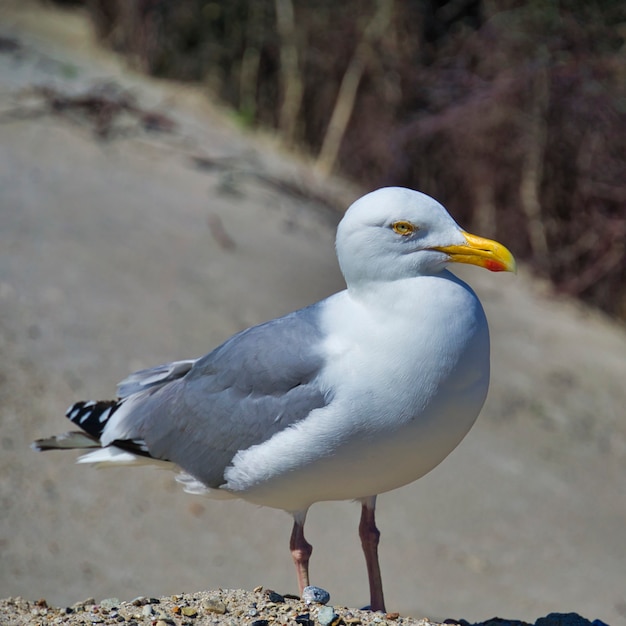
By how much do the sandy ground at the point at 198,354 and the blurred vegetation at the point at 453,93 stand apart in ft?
2.83

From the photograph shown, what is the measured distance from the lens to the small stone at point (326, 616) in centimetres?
349

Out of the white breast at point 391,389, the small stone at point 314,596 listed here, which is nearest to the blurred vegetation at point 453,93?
the white breast at point 391,389

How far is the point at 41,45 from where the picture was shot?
12.5m

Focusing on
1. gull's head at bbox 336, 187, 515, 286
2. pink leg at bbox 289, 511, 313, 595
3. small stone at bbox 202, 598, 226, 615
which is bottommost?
pink leg at bbox 289, 511, 313, 595

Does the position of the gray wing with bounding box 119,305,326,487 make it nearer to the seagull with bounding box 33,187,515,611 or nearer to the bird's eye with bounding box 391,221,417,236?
the seagull with bounding box 33,187,515,611

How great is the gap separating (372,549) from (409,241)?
142cm

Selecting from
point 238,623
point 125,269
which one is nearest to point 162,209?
point 125,269

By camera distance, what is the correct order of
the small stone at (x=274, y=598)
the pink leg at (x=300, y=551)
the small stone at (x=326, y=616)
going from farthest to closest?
the pink leg at (x=300, y=551), the small stone at (x=274, y=598), the small stone at (x=326, y=616)

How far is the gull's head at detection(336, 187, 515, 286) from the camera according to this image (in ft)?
12.4

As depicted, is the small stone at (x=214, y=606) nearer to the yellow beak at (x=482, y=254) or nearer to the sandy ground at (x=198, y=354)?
the yellow beak at (x=482, y=254)

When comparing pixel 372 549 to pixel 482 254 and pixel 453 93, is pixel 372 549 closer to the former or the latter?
pixel 482 254

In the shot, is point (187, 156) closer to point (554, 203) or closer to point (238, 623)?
point (554, 203)

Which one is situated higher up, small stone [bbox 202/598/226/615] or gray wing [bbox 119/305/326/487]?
gray wing [bbox 119/305/326/487]

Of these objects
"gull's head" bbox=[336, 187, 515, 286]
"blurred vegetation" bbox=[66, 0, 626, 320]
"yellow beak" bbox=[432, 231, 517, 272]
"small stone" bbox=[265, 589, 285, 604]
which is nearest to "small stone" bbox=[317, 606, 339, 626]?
"small stone" bbox=[265, 589, 285, 604]
